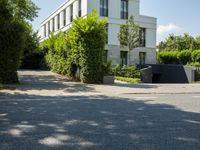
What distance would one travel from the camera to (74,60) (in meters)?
22.0

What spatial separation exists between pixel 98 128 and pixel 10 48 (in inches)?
497

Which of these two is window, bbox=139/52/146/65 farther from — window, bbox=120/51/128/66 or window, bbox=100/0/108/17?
window, bbox=100/0/108/17

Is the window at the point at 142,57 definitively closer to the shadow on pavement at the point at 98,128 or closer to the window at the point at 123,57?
the window at the point at 123,57

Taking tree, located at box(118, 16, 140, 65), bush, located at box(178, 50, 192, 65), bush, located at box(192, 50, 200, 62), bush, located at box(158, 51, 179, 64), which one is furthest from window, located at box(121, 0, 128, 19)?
bush, located at box(158, 51, 179, 64)

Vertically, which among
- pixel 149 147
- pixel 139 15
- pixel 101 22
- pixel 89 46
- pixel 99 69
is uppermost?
pixel 139 15

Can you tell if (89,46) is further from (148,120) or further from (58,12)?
(58,12)

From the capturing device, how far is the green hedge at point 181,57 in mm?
43547

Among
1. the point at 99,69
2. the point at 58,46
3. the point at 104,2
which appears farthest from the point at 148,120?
the point at 104,2

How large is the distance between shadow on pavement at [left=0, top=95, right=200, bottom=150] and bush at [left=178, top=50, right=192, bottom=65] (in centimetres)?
3640

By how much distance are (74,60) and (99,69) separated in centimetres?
245

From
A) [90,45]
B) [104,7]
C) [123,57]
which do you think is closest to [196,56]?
[123,57]

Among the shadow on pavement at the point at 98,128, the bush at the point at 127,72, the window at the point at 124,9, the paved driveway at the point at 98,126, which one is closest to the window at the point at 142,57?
the window at the point at 124,9

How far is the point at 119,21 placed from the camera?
38.9m

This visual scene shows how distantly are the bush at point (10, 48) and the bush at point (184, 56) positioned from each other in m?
31.4
